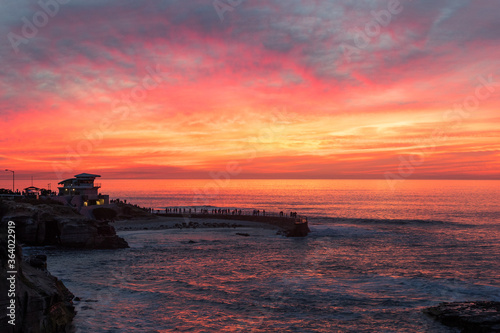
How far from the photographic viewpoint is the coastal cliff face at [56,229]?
48.0 m

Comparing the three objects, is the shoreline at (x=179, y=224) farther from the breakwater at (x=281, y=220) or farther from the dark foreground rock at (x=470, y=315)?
the dark foreground rock at (x=470, y=315)

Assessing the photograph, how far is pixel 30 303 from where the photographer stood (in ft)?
50.1

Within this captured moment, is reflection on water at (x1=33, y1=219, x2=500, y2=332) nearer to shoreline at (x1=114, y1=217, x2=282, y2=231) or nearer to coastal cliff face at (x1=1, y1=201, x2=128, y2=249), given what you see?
coastal cliff face at (x1=1, y1=201, x2=128, y2=249)

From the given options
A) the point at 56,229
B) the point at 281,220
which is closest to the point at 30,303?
the point at 56,229

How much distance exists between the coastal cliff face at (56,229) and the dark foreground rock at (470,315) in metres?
39.9

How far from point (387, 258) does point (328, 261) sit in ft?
26.0

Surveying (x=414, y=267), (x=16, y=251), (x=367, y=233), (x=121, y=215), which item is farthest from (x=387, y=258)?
(x=121, y=215)

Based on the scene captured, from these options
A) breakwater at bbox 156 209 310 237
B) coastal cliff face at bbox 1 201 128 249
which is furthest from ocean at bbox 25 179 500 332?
breakwater at bbox 156 209 310 237

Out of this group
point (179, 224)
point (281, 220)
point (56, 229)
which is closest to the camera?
point (56, 229)

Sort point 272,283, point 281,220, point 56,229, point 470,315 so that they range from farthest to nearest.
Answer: point 281,220, point 56,229, point 272,283, point 470,315

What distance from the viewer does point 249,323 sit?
2288 cm

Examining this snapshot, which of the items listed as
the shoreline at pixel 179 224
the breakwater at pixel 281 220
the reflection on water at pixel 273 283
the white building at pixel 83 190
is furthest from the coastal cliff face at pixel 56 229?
the white building at pixel 83 190

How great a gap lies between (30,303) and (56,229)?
3858 centimetres

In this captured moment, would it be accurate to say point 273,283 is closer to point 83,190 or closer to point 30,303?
point 30,303
